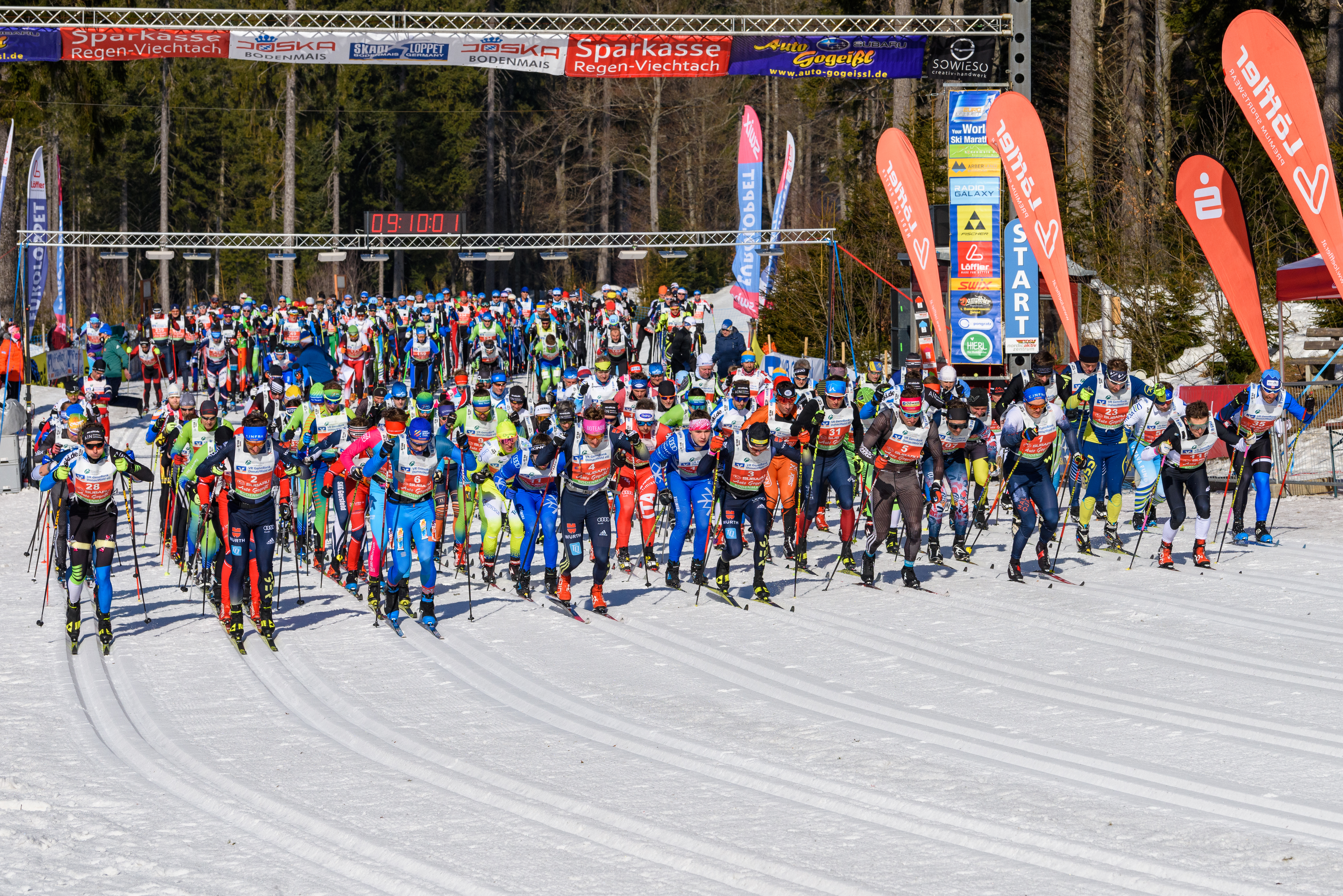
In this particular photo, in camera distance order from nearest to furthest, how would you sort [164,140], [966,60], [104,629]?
1. [104,629]
2. [966,60]
3. [164,140]

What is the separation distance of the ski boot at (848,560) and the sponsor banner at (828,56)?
1024 centimetres

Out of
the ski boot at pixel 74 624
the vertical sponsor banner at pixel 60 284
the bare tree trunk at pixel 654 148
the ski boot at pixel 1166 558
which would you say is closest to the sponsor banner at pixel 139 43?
the vertical sponsor banner at pixel 60 284

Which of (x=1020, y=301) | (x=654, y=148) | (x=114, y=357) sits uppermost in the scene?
(x=654, y=148)

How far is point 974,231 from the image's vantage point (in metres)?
20.6

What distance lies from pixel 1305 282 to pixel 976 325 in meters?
4.41

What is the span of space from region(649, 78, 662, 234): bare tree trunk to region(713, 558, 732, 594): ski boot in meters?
48.5

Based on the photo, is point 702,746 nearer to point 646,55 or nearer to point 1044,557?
point 1044,557

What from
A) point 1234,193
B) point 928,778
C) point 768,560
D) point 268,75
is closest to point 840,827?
point 928,778

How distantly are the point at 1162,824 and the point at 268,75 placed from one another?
5370 centimetres

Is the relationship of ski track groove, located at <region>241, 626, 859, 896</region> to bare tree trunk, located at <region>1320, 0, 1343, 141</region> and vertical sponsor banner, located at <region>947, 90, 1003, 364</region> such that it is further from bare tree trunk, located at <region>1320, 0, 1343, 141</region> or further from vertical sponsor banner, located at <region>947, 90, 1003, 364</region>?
bare tree trunk, located at <region>1320, 0, 1343, 141</region>

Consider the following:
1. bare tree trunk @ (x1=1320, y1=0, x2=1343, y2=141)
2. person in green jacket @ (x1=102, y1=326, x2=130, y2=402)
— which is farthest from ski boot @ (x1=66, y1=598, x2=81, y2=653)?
bare tree trunk @ (x1=1320, y1=0, x2=1343, y2=141)

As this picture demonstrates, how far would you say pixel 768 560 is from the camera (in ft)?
47.1

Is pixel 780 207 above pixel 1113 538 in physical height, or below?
above

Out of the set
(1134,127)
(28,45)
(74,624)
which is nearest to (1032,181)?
(74,624)
